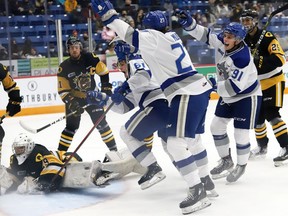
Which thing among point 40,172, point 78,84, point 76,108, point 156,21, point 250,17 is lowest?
point 40,172

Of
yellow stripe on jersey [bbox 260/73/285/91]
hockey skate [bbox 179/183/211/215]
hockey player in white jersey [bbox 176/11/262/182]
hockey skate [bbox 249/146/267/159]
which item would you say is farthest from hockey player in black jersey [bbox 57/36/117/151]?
hockey skate [bbox 179/183/211/215]

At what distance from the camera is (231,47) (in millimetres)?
4359

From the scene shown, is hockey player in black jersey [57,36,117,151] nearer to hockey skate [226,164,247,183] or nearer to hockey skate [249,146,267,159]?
hockey skate [249,146,267,159]

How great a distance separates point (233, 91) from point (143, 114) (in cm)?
60

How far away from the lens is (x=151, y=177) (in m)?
4.39

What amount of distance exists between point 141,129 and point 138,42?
0.75m

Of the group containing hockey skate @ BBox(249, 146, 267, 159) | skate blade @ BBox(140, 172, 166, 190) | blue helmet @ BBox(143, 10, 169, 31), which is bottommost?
hockey skate @ BBox(249, 146, 267, 159)

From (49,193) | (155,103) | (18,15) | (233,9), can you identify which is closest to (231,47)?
(155,103)

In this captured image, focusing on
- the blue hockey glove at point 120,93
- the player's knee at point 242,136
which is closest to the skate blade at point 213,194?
the player's knee at point 242,136

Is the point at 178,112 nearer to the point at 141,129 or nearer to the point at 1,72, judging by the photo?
the point at 141,129

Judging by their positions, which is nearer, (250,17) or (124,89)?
(124,89)

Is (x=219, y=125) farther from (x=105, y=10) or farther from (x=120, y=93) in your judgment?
(x=105, y=10)

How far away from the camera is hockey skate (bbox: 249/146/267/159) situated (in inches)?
210

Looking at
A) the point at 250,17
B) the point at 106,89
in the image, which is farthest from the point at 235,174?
the point at 106,89
